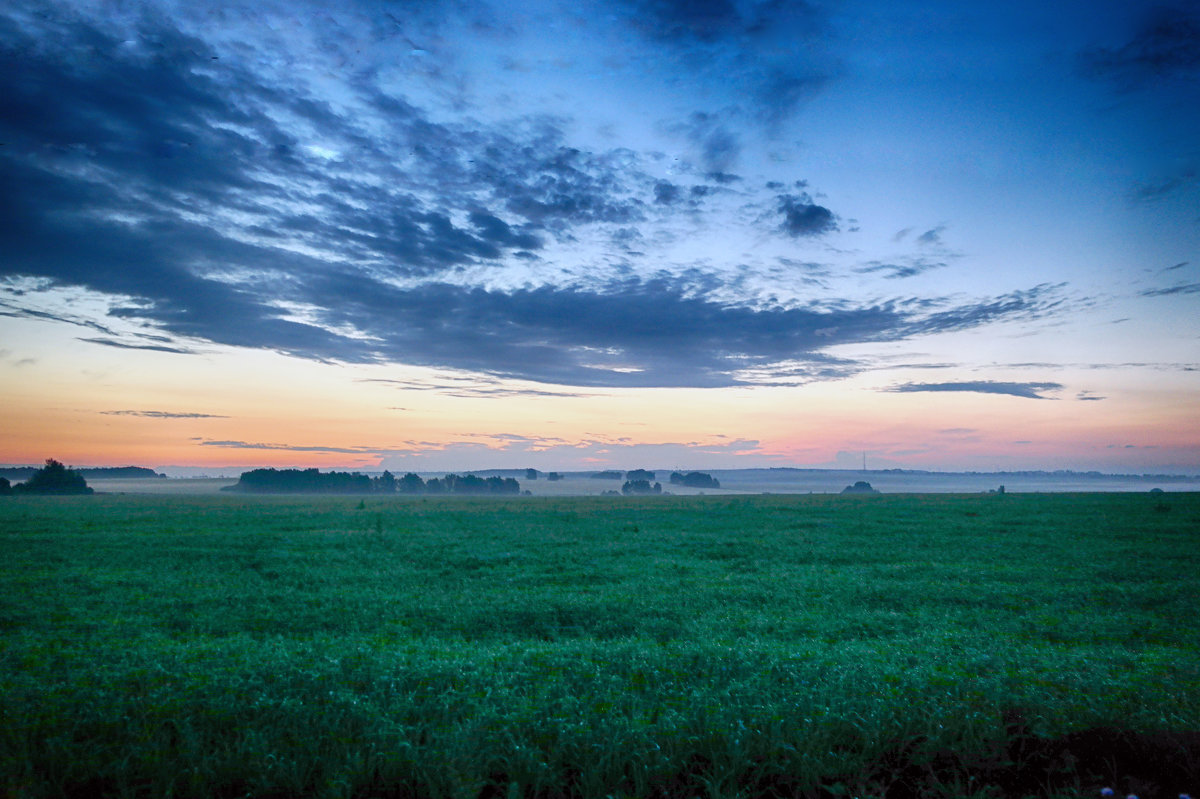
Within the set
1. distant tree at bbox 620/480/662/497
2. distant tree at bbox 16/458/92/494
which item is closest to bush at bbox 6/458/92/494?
distant tree at bbox 16/458/92/494

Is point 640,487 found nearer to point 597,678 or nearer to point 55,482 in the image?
point 55,482

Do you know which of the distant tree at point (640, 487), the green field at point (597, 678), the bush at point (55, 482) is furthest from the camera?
the distant tree at point (640, 487)

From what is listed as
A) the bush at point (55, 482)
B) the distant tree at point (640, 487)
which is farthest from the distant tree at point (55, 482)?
the distant tree at point (640, 487)

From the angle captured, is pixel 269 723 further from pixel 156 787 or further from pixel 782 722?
pixel 782 722

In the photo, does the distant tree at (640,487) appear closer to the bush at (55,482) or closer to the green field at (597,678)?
the bush at (55,482)

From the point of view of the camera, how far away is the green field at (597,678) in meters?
5.21

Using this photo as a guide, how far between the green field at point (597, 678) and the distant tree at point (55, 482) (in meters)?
108

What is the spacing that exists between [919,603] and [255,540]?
2512 cm

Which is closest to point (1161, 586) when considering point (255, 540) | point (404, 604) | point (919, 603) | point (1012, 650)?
point (919, 603)

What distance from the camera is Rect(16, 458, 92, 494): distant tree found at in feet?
325

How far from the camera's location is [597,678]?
767 cm

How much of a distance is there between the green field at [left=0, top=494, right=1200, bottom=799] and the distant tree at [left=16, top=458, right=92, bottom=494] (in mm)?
107654

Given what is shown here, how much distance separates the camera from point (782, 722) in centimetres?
594

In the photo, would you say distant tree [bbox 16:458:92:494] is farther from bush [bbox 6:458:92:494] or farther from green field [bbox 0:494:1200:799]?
green field [bbox 0:494:1200:799]
